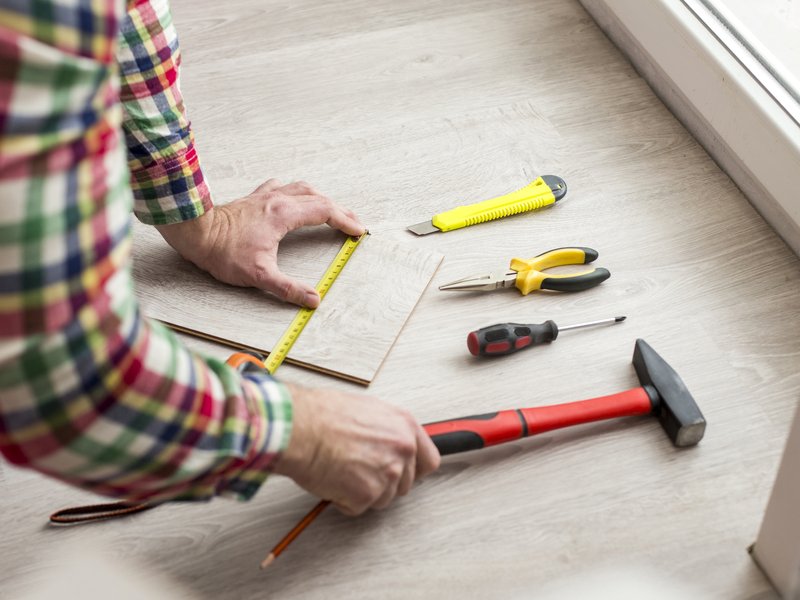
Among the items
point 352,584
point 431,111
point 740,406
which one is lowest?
point 352,584

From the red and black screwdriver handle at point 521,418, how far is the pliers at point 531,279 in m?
0.21

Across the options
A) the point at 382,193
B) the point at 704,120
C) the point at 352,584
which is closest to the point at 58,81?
the point at 352,584

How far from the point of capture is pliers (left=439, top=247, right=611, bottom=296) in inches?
50.1

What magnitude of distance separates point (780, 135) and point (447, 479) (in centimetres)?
72

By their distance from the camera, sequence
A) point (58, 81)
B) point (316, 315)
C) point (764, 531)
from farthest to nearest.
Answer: point (316, 315) → point (764, 531) → point (58, 81)

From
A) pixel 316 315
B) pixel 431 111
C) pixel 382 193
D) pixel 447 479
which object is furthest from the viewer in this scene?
pixel 431 111

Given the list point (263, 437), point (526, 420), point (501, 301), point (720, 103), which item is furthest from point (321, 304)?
point (720, 103)

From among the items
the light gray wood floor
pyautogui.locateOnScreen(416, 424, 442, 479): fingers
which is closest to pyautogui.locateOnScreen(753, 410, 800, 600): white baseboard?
the light gray wood floor

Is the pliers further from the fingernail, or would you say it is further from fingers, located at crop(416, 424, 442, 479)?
fingers, located at crop(416, 424, 442, 479)

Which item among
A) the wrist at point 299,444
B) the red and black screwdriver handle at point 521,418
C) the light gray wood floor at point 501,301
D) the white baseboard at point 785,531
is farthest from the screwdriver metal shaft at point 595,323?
the wrist at point 299,444

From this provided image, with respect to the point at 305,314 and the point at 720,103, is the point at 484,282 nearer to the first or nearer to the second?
the point at 305,314

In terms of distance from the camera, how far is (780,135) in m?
1.33

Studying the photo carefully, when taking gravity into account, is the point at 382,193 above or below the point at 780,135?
below

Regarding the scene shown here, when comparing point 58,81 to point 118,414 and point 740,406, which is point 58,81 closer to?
point 118,414
